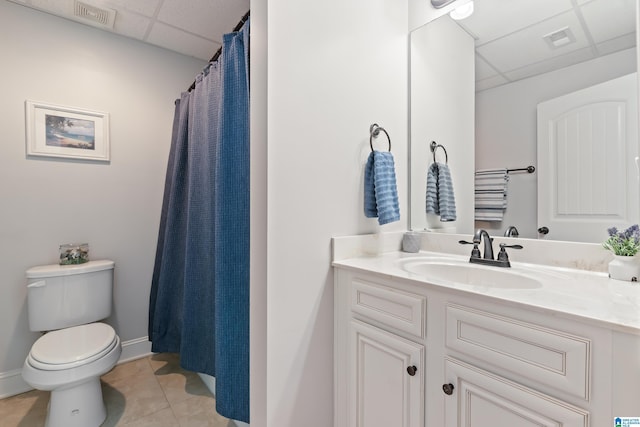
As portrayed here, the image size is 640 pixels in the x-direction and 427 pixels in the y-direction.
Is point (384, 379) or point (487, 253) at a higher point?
point (487, 253)

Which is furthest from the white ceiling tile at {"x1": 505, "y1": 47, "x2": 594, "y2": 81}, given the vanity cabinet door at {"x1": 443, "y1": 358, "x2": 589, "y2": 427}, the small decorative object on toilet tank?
the small decorative object on toilet tank

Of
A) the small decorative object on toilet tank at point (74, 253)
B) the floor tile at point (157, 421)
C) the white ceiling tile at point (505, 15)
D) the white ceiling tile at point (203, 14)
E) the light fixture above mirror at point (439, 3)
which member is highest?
the white ceiling tile at point (203, 14)

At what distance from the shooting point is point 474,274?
112cm

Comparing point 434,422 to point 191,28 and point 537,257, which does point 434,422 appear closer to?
point 537,257

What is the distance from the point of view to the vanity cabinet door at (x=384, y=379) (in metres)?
0.87

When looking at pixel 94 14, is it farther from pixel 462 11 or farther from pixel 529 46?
pixel 529 46

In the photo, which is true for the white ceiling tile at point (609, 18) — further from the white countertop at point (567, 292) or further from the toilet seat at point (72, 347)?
the toilet seat at point (72, 347)

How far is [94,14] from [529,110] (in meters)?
2.53

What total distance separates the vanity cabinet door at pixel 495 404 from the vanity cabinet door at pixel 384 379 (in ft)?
0.32

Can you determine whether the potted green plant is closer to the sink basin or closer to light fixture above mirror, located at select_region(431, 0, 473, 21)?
the sink basin

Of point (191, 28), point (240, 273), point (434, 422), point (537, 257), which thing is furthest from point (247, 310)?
point (191, 28)

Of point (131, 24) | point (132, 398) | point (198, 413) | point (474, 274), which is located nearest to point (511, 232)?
point (474, 274)

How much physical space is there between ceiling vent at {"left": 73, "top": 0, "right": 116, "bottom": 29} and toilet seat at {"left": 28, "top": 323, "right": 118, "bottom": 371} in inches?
76.1

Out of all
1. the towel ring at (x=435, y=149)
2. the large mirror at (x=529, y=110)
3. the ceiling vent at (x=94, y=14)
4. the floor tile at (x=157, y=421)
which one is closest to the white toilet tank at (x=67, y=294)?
the floor tile at (x=157, y=421)
